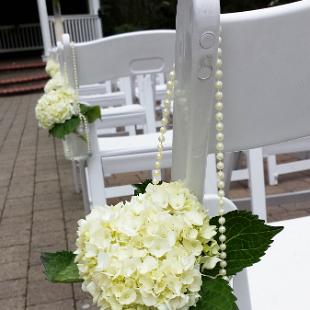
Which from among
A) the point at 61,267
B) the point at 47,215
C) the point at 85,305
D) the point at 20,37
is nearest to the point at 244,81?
the point at 61,267

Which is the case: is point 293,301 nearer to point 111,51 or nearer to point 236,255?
point 236,255

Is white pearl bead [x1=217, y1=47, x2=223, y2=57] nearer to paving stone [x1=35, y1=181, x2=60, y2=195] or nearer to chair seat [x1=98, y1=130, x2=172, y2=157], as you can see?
chair seat [x1=98, y1=130, x2=172, y2=157]

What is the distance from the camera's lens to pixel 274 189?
3.22 m

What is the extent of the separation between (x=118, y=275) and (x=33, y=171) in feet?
12.1

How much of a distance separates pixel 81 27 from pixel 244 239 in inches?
511

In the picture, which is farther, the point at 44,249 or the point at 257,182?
the point at 44,249

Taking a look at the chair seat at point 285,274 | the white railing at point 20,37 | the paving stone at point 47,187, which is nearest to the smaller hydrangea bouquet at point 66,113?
the chair seat at point 285,274

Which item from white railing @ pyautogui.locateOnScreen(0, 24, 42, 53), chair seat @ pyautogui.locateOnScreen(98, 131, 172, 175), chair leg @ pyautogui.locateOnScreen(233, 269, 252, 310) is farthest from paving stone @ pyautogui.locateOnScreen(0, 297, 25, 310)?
white railing @ pyautogui.locateOnScreen(0, 24, 42, 53)

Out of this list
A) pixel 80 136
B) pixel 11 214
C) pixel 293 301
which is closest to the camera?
pixel 293 301

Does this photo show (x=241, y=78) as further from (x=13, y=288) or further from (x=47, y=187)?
(x=47, y=187)

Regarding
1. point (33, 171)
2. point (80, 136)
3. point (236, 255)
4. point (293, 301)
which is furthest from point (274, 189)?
point (236, 255)

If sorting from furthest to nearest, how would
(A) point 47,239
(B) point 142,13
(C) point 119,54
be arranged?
1. (B) point 142,13
2. (A) point 47,239
3. (C) point 119,54

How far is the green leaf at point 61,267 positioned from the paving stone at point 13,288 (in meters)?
1.53

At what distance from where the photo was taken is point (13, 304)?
2018mm
